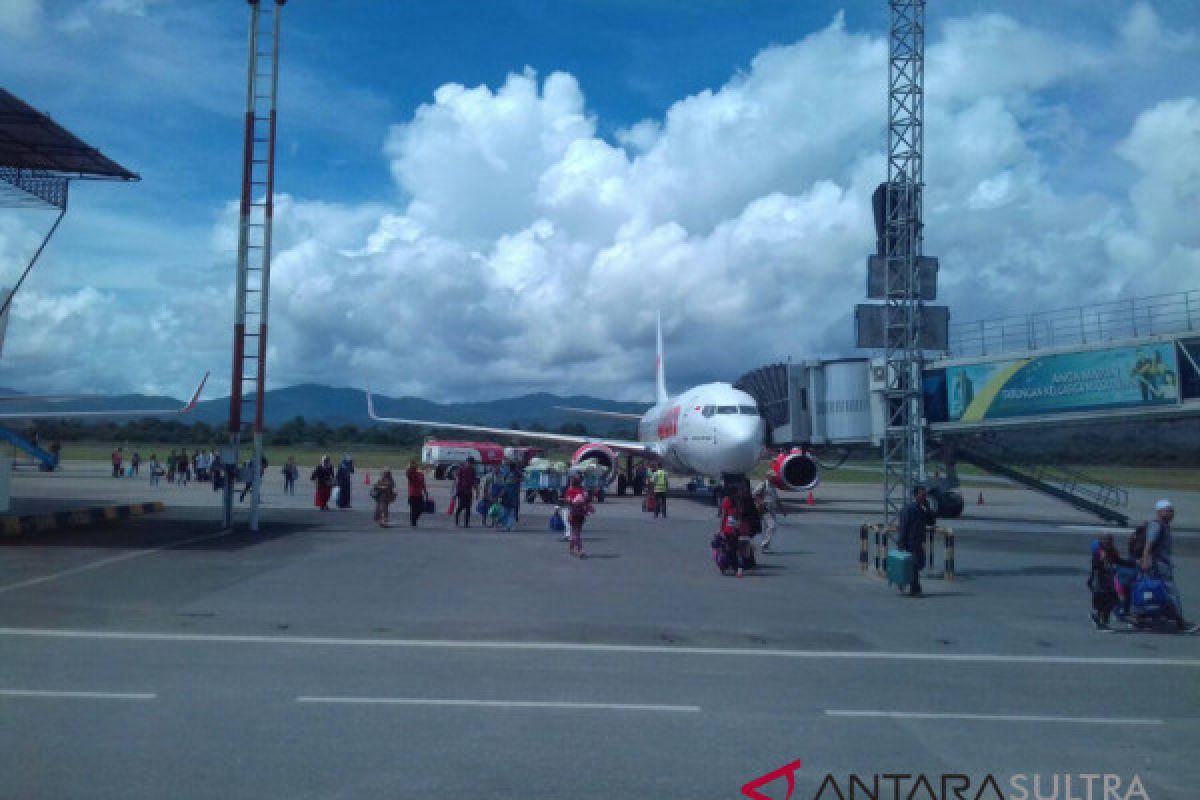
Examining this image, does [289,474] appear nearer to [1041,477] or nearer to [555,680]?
[1041,477]

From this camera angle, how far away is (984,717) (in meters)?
7.59

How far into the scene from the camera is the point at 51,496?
3164 centimetres

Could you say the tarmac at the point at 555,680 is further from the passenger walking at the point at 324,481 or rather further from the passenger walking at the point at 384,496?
the passenger walking at the point at 324,481

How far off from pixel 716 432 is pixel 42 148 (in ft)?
65.6

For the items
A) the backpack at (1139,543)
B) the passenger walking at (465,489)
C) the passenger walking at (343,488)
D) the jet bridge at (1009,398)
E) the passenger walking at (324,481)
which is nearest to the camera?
the backpack at (1139,543)

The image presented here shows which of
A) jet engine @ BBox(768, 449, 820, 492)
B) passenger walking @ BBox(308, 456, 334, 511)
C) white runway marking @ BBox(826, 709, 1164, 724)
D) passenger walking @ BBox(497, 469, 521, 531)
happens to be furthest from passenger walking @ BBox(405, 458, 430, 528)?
white runway marking @ BBox(826, 709, 1164, 724)

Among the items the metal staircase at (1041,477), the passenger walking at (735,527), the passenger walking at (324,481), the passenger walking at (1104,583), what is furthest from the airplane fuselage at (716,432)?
the passenger walking at (1104,583)

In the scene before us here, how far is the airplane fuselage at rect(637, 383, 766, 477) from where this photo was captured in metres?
30.5

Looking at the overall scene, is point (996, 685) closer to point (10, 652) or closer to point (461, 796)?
point (461, 796)

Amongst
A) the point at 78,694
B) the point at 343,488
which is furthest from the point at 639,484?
the point at 78,694

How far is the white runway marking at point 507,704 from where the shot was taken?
762 cm

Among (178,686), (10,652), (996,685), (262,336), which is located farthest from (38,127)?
(996,685)

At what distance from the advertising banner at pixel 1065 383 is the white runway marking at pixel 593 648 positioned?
18.6 meters

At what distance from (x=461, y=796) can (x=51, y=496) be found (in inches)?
1234
